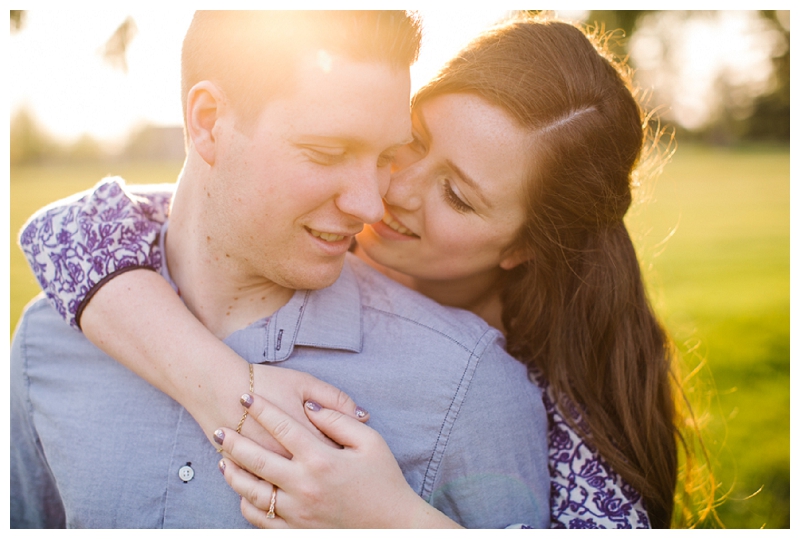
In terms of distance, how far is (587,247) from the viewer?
2746mm

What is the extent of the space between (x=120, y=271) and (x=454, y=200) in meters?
1.24

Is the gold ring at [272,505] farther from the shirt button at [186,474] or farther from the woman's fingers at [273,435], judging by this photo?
the shirt button at [186,474]

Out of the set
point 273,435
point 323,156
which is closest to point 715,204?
point 323,156

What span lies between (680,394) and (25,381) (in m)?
2.62

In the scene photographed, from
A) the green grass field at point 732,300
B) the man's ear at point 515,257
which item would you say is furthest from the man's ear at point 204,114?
the green grass field at point 732,300

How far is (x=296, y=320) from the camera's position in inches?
86.1

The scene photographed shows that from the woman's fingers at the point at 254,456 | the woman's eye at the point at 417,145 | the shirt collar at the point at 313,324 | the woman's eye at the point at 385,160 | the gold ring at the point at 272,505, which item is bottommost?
the gold ring at the point at 272,505

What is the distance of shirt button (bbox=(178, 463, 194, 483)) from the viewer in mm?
2035

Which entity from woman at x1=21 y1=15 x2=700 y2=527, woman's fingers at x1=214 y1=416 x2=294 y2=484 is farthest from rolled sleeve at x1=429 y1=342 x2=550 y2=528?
woman's fingers at x1=214 y1=416 x2=294 y2=484

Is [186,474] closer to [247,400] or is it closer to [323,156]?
[247,400]

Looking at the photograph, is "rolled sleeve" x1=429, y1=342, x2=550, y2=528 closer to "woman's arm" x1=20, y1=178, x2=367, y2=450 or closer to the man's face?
"woman's arm" x1=20, y1=178, x2=367, y2=450

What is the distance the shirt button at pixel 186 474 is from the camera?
2.04 m

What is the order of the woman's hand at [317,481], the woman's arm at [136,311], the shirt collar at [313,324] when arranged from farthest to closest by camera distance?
the shirt collar at [313,324], the woman's arm at [136,311], the woman's hand at [317,481]

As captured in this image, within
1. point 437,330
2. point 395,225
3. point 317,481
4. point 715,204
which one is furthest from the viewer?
point 715,204
